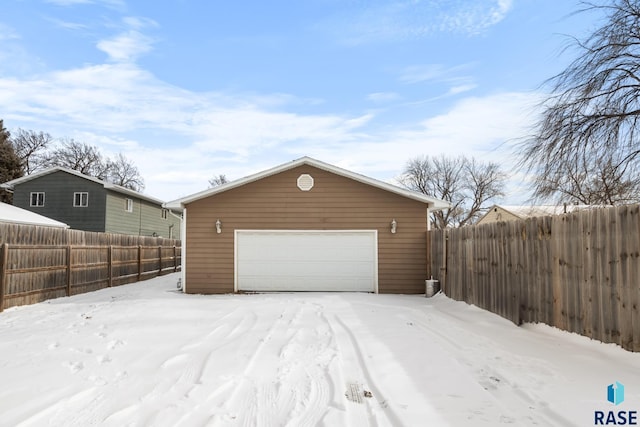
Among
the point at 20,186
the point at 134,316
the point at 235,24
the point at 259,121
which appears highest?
the point at 235,24

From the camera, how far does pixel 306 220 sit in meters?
11.9

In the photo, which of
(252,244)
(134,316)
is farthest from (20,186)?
(134,316)

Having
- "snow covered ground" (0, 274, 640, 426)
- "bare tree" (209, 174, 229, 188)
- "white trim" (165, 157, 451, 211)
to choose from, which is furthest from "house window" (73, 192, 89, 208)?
"bare tree" (209, 174, 229, 188)

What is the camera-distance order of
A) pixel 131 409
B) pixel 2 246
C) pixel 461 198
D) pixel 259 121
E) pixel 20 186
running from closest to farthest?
pixel 131 409 < pixel 2 246 < pixel 259 121 < pixel 20 186 < pixel 461 198

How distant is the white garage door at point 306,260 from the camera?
1181cm

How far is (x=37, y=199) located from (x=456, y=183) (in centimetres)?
3738

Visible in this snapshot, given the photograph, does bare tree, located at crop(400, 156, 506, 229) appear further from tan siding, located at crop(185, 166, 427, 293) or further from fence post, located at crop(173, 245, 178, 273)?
tan siding, located at crop(185, 166, 427, 293)

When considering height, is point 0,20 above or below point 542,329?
above

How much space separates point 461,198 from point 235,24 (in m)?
37.0

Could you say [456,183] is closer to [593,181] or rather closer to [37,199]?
[593,181]

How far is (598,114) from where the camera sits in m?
7.63

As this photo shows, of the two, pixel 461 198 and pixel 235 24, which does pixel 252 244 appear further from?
pixel 461 198

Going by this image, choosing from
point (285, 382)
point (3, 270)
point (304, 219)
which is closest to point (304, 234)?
point (304, 219)

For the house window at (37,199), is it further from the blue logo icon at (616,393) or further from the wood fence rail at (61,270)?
the blue logo icon at (616,393)
